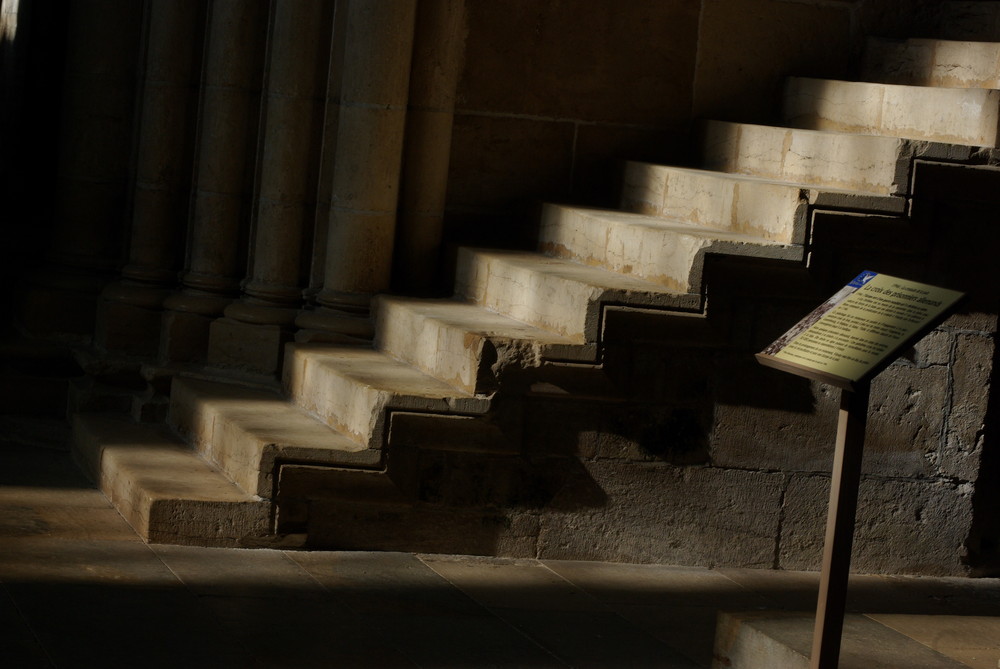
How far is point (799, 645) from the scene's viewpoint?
3438 millimetres

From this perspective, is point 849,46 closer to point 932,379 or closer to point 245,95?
point 932,379

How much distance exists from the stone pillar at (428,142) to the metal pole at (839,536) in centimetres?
282

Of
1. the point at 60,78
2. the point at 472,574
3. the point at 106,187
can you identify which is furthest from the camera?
the point at 60,78

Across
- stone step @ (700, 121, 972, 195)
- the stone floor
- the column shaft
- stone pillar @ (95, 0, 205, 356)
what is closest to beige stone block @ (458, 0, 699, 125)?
stone step @ (700, 121, 972, 195)

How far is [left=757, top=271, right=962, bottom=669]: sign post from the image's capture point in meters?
3.10

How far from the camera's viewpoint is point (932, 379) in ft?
15.9

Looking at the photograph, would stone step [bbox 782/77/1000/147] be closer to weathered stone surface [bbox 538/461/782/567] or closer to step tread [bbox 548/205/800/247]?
step tread [bbox 548/205/800/247]

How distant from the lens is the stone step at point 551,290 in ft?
15.1

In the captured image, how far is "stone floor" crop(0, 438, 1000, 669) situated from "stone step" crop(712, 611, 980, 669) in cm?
10

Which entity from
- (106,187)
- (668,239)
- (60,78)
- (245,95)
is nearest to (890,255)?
(668,239)

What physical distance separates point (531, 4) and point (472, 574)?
2604mm

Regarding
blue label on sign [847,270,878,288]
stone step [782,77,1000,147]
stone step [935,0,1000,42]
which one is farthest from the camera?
stone step [935,0,1000,42]

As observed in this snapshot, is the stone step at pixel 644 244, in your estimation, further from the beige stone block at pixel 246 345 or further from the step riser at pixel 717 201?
the beige stone block at pixel 246 345

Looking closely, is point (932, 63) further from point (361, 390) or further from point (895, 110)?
point (361, 390)
